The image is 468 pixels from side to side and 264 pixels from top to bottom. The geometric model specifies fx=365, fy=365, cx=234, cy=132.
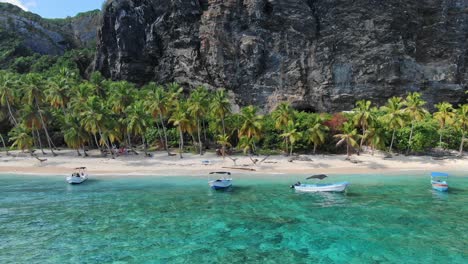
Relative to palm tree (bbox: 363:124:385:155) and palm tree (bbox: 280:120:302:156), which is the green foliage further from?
palm tree (bbox: 280:120:302:156)

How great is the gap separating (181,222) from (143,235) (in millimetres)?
3852

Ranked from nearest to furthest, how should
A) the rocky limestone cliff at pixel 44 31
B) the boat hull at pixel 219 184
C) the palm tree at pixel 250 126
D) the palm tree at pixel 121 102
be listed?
the boat hull at pixel 219 184 → the palm tree at pixel 250 126 → the palm tree at pixel 121 102 → the rocky limestone cliff at pixel 44 31

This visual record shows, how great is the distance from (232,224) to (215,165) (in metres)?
28.8

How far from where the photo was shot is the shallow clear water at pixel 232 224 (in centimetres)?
2081

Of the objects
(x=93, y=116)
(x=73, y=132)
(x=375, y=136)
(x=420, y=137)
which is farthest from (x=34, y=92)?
(x=420, y=137)

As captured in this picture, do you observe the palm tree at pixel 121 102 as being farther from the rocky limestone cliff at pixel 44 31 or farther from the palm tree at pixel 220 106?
the rocky limestone cliff at pixel 44 31

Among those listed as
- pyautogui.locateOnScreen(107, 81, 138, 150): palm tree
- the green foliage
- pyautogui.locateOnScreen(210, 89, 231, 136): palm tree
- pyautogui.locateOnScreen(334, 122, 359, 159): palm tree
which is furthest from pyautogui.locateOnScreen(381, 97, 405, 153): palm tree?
pyautogui.locateOnScreen(107, 81, 138, 150): palm tree

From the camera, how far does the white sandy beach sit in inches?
2097

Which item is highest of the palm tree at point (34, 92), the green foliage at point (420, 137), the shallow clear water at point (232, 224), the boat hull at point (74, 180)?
the palm tree at point (34, 92)

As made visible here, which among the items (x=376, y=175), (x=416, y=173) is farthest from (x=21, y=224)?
(x=416, y=173)

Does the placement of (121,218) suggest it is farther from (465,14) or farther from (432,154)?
(465,14)

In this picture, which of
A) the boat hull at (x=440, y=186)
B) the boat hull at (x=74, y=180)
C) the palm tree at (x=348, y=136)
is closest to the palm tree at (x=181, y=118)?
the boat hull at (x=74, y=180)

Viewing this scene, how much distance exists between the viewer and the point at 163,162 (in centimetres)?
5841

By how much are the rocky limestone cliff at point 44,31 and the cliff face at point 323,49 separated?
2170 inches
